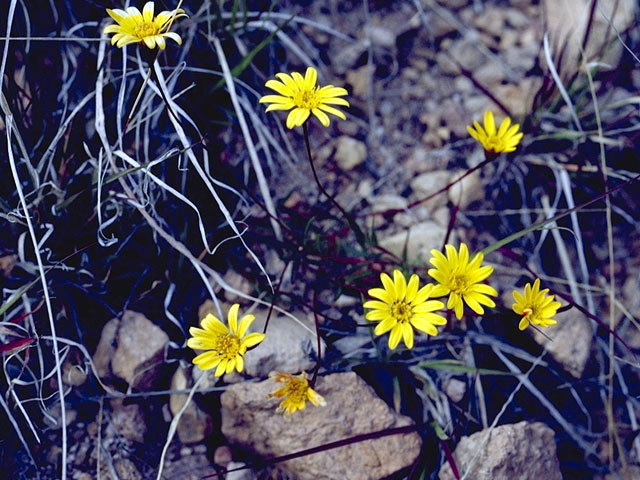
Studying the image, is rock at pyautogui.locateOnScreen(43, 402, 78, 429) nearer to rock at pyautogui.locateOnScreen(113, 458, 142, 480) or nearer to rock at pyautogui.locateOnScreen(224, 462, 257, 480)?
rock at pyautogui.locateOnScreen(113, 458, 142, 480)

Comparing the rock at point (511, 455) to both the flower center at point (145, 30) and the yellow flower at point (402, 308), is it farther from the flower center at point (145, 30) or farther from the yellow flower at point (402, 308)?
the flower center at point (145, 30)

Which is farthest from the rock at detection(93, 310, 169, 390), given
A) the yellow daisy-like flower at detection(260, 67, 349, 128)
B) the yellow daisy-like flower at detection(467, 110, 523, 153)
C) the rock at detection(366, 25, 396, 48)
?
the rock at detection(366, 25, 396, 48)

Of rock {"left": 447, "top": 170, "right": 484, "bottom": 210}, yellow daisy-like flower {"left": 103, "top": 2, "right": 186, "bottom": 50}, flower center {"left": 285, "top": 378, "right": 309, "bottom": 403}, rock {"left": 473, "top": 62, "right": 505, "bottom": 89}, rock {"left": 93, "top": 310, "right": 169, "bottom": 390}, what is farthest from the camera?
rock {"left": 473, "top": 62, "right": 505, "bottom": 89}

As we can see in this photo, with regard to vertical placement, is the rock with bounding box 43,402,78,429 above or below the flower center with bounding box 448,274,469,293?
below

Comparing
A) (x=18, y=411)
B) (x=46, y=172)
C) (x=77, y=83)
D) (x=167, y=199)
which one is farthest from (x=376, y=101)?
(x=18, y=411)

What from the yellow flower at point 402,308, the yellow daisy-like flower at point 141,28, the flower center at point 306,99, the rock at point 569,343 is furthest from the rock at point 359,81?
the rock at point 569,343

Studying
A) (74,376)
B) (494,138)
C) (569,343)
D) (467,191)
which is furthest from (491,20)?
(74,376)

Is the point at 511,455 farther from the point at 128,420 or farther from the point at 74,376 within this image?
the point at 74,376
